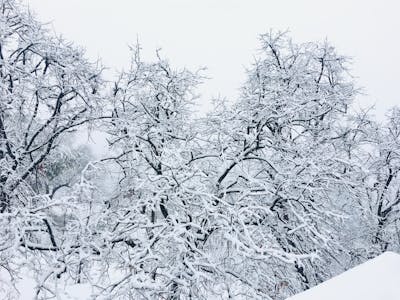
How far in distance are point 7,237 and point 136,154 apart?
7.75 ft

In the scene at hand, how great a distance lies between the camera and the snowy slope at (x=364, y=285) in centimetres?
151

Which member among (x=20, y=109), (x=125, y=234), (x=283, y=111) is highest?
(x=20, y=109)

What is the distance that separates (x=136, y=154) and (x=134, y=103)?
2.27 m

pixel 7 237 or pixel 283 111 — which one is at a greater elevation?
pixel 283 111

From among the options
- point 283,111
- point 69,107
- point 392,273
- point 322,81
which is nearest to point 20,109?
point 69,107

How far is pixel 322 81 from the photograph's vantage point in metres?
10.4

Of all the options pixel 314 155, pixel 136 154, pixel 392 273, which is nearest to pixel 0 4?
pixel 136 154

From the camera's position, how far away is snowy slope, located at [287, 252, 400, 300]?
151 centimetres

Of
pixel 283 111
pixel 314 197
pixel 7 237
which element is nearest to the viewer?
pixel 7 237

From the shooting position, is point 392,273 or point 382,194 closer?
point 392,273

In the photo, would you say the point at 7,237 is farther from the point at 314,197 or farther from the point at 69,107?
the point at 314,197

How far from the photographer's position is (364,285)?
1581 mm

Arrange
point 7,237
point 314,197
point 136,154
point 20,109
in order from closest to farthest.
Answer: point 7,237 → point 136,154 → point 20,109 → point 314,197

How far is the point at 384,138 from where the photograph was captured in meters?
11.1
